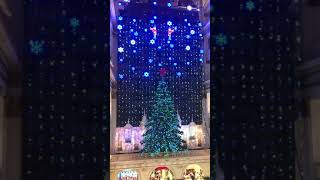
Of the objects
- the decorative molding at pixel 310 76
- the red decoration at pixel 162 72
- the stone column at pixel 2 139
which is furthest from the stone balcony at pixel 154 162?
the decorative molding at pixel 310 76

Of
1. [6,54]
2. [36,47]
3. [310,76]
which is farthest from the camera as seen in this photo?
[310,76]

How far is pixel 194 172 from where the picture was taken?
4.88m

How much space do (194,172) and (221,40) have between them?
251 cm

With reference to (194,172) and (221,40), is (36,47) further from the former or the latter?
(194,172)

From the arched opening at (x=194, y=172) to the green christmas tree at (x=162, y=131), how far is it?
339 mm

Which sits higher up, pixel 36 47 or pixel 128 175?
pixel 36 47

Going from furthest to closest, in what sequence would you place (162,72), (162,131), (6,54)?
(162,72) < (162,131) < (6,54)

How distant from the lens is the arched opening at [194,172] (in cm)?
485

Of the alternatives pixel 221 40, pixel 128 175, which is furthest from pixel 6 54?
pixel 128 175

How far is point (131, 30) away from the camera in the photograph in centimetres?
488

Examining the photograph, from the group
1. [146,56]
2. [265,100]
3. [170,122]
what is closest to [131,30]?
[146,56]

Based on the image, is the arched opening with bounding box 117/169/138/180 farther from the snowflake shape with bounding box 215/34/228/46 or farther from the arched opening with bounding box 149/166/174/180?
the snowflake shape with bounding box 215/34/228/46

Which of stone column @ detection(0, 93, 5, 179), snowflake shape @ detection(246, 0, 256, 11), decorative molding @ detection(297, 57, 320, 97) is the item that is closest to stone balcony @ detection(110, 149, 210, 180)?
stone column @ detection(0, 93, 5, 179)

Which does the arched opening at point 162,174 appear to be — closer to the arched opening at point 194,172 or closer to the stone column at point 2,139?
the arched opening at point 194,172
